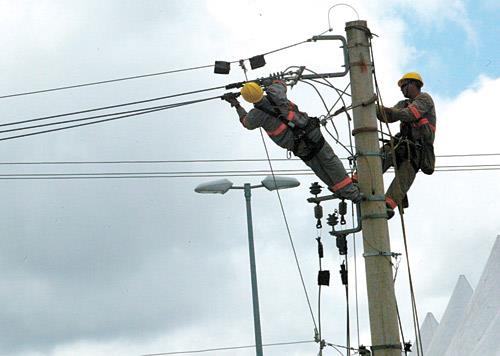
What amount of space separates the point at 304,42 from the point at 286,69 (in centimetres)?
46

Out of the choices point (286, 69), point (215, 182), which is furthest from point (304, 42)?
point (215, 182)

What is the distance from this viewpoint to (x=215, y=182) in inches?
810

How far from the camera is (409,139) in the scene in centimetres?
1338

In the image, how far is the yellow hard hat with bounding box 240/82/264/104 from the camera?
12.2m

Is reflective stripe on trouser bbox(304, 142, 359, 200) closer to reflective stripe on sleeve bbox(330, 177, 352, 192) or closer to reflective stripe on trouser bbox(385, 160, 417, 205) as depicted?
reflective stripe on sleeve bbox(330, 177, 352, 192)

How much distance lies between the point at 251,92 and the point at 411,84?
226 cm

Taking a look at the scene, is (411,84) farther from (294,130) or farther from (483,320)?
(483,320)

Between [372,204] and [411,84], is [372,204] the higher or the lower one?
the lower one

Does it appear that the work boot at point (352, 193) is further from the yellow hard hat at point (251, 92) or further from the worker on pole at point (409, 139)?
the yellow hard hat at point (251, 92)

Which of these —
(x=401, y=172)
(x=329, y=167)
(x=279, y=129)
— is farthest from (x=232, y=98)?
(x=401, y=172)

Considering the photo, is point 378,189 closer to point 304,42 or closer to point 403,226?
point 403,226

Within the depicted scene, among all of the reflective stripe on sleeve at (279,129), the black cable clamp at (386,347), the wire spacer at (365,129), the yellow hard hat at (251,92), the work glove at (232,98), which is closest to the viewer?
the black cable clamp at (386,347)

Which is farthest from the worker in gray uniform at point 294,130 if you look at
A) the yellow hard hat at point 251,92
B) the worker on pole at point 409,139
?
the worker on pole at point 409,139

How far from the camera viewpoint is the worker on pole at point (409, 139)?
13.1 metres
